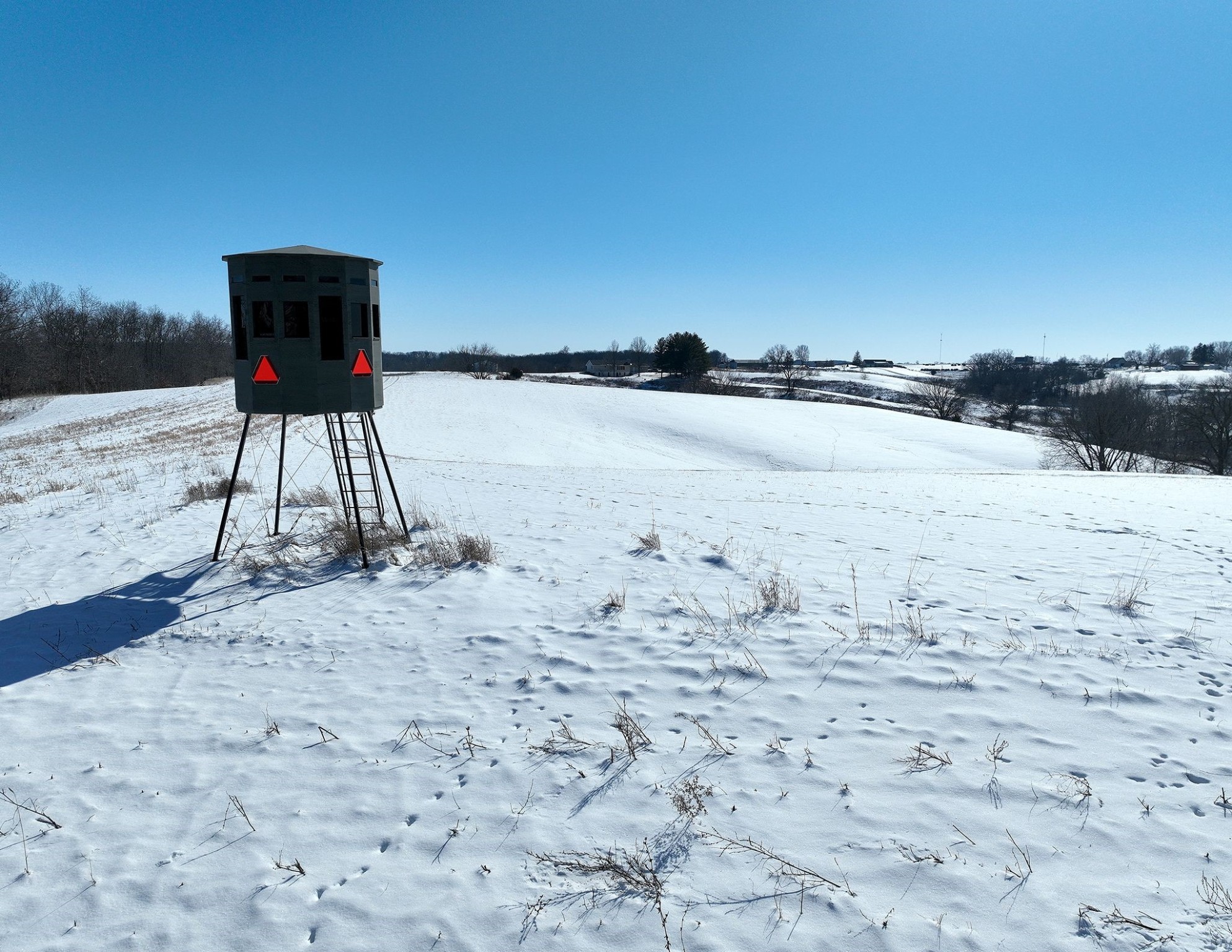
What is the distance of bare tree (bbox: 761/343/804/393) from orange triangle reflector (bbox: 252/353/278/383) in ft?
260

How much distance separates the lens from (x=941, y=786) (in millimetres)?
3699

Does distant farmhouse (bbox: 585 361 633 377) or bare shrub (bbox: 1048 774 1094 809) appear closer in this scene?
bare shrub (bbox: 1048 774 1094 809)

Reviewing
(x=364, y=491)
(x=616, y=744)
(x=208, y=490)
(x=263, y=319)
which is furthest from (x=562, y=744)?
(x=208, y=490)

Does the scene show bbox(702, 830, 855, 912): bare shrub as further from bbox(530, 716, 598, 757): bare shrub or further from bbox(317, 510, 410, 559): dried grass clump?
bbox(317, 510, 410, 559): dried grass clump

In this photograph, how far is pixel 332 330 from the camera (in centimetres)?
736

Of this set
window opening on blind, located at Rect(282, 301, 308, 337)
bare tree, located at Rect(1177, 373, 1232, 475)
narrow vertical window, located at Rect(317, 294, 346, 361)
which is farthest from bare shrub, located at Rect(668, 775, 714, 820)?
bare tree, located at Rect(1177, 373, 1232, 475)

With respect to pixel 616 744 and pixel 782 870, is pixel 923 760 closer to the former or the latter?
pixel 782 870

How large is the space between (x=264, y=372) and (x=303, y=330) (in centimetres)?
64

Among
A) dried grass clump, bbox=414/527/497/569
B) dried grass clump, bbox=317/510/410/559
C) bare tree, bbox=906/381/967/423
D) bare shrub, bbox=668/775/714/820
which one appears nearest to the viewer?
bare shrub, bbox=668/775/714/820

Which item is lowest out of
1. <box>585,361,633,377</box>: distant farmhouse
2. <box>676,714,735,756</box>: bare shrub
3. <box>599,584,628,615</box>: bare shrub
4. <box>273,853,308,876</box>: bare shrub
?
<box>273,853,308,876</box>: bare shrub

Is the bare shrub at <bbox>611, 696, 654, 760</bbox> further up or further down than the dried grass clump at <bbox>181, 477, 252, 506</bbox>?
further down

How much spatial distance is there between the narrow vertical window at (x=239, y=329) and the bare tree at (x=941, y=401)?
72052mm

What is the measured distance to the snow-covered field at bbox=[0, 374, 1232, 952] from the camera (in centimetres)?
292

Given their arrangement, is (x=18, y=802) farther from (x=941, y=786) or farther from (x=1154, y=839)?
(x=1154, y=839)
